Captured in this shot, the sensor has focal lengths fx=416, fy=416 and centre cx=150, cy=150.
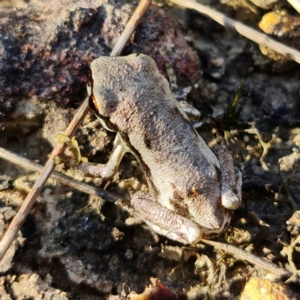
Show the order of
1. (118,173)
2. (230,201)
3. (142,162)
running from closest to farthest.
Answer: (230,201), (142,162), (118,173)

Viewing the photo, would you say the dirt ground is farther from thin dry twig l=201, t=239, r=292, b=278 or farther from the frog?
the frog

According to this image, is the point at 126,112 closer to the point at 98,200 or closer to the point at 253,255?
the point at 98,200

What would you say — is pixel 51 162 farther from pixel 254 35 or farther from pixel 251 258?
pixel 254 35

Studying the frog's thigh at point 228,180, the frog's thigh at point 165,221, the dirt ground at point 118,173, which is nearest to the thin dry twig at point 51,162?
the dirt ground at point 118,173

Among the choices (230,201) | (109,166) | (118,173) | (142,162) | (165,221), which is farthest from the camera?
(118,173)

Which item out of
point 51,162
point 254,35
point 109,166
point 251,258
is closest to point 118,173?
point 109,166

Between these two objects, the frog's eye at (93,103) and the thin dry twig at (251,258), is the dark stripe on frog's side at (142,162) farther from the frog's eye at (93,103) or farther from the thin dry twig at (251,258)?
the thin dry twig at (251,258)
